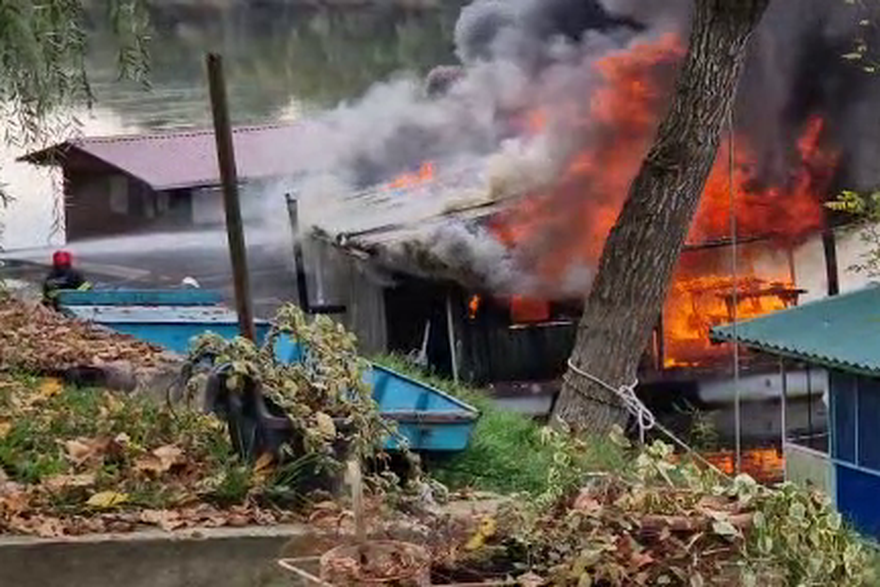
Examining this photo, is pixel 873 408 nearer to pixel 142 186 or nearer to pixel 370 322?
pixel 370 322

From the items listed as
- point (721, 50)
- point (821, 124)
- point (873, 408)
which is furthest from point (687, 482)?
point (821, 124)

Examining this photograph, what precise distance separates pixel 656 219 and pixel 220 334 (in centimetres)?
249

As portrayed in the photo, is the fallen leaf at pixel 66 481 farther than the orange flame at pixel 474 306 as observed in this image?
No

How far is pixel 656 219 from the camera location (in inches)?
305

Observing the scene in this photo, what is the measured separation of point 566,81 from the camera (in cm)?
1386

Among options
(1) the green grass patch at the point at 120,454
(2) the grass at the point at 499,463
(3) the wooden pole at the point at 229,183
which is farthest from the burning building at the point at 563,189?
(1) the green grass patch at the point at 120,454

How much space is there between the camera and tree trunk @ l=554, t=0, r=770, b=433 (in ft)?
25.0

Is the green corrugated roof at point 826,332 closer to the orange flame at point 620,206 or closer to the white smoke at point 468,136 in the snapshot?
the orange flame at point 620,206

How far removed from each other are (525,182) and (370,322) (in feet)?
6.60

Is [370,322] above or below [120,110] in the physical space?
below

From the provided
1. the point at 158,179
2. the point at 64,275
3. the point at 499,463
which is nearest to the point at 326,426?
the point at 499,463

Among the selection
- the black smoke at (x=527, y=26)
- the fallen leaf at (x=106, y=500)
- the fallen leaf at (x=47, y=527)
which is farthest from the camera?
the black smoke at (x=527, y=26)

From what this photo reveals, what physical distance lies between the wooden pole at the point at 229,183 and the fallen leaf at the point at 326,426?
88 cm

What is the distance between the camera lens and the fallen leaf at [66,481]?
12.3 feet
